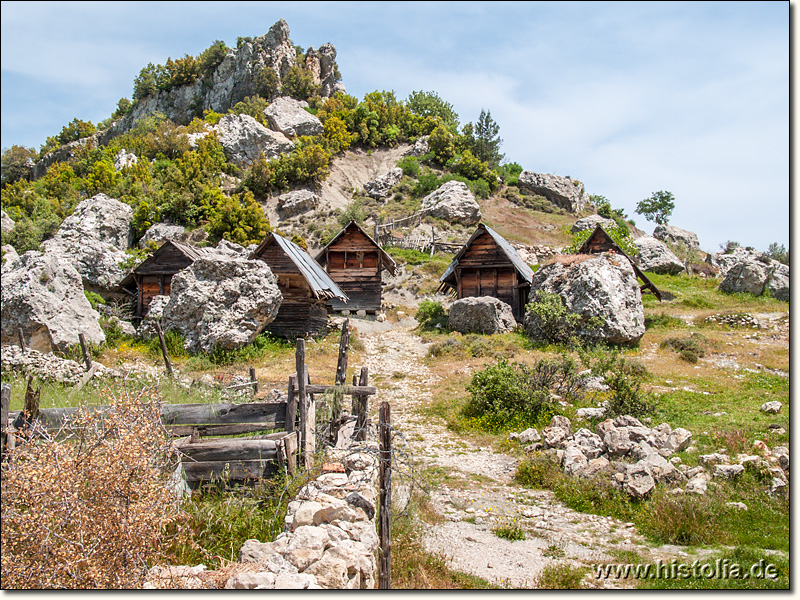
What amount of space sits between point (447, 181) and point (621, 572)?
5734cm

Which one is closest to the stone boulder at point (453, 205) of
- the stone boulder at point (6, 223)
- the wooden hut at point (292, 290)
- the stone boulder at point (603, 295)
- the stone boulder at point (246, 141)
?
the stone boulder at point (246, 141)

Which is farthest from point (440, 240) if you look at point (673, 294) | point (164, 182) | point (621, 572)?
point (621, 572)

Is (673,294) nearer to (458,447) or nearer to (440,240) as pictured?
(440,240)

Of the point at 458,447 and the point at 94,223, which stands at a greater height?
the point at 94,223

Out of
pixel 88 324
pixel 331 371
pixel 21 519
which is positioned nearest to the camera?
pixel 21 519

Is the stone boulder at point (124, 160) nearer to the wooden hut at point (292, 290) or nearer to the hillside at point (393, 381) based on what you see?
the hillside at point (393, 381)

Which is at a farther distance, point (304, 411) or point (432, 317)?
point (432, 317)

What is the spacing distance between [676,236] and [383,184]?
35.9m

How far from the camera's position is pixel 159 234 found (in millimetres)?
40656

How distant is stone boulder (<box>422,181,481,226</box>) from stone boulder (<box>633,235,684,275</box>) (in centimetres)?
1693

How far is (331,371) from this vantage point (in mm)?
18359

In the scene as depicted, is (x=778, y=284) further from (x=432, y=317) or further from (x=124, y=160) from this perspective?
(x=124, y=160)

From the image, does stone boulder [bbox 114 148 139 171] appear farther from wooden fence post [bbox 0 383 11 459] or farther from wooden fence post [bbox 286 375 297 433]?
wooden fence post [bbox 0 383 11 459]

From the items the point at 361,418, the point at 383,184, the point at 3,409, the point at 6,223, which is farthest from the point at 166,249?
the point at 383,184
